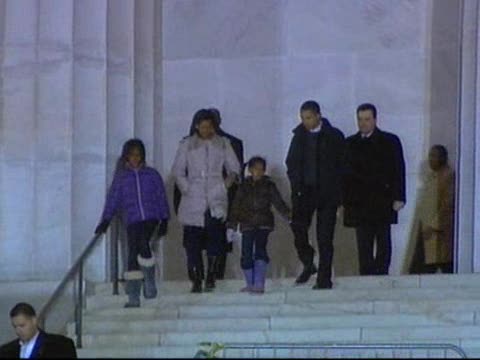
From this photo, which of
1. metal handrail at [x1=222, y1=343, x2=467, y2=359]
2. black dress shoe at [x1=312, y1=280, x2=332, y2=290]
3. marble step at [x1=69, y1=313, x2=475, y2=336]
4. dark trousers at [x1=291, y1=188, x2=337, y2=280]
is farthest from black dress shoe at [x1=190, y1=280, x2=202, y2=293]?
metal handrail at [x1=222, y1=343, x2=467, y2=359]

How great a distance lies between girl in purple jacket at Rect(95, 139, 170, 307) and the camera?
15031 millimetres

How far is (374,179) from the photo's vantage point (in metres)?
15.9

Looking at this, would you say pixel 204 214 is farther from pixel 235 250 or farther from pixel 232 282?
pixel 235 250

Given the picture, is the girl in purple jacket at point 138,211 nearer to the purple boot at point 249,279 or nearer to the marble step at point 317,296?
the marble step at point 317,296

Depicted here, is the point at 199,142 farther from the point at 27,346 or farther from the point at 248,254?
the point at 27,346

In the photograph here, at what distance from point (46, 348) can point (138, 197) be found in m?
3.86

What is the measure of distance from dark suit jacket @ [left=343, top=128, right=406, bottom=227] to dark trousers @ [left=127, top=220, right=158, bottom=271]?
2142mm

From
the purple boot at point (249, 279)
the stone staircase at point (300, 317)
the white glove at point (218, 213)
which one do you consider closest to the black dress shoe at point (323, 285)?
the stone staircase at point (300, 317)

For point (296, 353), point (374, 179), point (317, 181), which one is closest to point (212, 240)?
point (317, 181)

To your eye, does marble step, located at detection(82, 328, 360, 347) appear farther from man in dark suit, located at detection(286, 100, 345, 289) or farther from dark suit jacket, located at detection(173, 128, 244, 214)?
dark suit jacket, located at detection(173, 128, 244, 214)

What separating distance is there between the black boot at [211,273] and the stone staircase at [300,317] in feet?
0.33

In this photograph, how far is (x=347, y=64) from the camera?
18.4 meters

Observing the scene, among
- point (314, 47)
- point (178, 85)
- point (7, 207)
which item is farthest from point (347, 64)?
point (7, 207)

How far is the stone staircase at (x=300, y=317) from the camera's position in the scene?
13.9 meters
